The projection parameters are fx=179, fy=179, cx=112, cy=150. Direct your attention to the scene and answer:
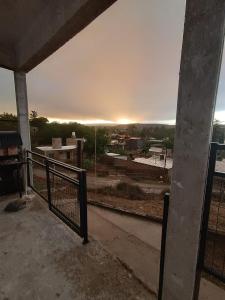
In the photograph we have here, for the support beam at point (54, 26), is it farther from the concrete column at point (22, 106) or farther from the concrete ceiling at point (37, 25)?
the concrete column at point (22, 106)

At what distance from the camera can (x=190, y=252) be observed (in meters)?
1.15

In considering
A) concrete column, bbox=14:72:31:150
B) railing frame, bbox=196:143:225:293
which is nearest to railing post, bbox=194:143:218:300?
railing frame, bbox=196:143:225:293

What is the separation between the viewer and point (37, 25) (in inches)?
101

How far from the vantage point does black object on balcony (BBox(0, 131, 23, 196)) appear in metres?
3.42

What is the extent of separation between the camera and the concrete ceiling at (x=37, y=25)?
1.80 metres

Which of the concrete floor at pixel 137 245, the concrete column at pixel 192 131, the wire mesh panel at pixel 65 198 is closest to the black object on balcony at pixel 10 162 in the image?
the wire mesh panel at pixel 65 198

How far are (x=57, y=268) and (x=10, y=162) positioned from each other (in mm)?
2345

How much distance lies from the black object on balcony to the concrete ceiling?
52.6 inches

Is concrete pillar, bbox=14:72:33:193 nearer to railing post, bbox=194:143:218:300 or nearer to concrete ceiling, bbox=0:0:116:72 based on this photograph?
concrete ceiling, bbox=0:0:116:72

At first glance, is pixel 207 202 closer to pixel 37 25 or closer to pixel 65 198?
pixel 65 198

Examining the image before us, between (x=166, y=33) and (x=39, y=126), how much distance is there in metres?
15.4

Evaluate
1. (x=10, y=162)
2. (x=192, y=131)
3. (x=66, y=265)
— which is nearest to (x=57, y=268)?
(x=66, y=265)

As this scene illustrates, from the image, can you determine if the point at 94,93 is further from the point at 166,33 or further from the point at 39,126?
the point at 39,126

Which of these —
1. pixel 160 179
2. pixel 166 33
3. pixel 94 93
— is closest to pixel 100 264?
pixel 166 33
